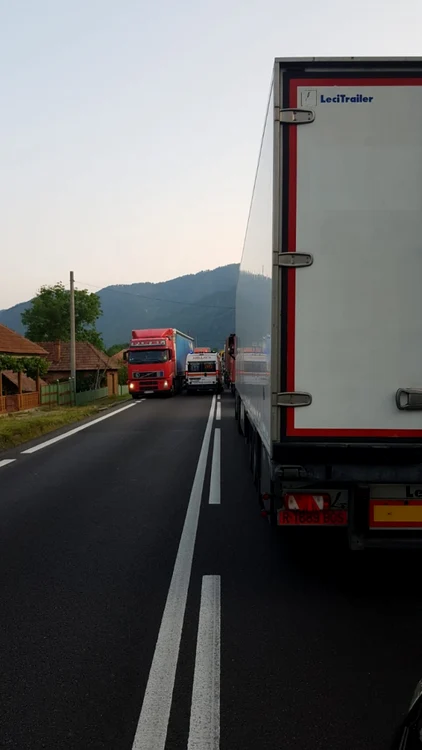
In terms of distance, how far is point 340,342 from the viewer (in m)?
4.71

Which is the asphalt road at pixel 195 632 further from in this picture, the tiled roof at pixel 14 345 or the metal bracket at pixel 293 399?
the tiled roof at pixel 14 345

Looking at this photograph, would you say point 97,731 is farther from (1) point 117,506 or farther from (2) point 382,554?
(1) point 117,506

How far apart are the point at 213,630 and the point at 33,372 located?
35.0 metres

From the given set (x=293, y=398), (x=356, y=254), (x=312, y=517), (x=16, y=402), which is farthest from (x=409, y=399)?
(x=16, y=402)

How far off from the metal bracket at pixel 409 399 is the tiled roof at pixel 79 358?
71.2 meters

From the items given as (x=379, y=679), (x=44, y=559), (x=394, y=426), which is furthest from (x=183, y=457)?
(x=379, y=679)

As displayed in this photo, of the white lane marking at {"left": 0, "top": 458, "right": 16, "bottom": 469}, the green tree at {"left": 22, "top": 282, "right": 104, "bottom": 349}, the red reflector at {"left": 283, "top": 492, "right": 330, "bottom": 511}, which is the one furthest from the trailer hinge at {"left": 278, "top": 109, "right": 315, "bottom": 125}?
the green tree at {"left": 22, "top": 282, "right": 104, "bottom": 349}

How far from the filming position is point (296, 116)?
15.3 feet

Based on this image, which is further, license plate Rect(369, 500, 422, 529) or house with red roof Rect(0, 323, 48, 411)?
house with red roof Rect(0, 323, 48, 411)

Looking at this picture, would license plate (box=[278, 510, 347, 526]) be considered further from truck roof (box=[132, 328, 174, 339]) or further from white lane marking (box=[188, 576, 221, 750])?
truck roof (box=[132, 328, 174, 339])

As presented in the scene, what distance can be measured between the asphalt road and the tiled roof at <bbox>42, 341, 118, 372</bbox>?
68885 millimetres

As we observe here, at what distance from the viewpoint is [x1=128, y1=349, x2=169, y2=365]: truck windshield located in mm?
36428

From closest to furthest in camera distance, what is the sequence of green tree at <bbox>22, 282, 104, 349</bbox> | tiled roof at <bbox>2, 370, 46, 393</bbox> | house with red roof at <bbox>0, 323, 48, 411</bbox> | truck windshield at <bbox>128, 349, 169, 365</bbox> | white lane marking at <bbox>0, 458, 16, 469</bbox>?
white lane marking at <bbox>0, 458, 16, 469</bbox> < house with red roof at <bbox>0, 323, 48, 411</bbox> < tiled roof at <bbox>2, 370, 46, 393</bbox> < truck windshield at <bbox>128, 349, 169, 365</bbox> < green tree at <bbox>22, 282, 104, 349</bbox>

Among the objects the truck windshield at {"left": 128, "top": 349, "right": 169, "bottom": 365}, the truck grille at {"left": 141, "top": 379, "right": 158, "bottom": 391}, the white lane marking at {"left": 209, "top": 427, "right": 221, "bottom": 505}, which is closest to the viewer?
the white lane marking at {"left": 209, "top": 427, "right": 221, "bottom": 505}
